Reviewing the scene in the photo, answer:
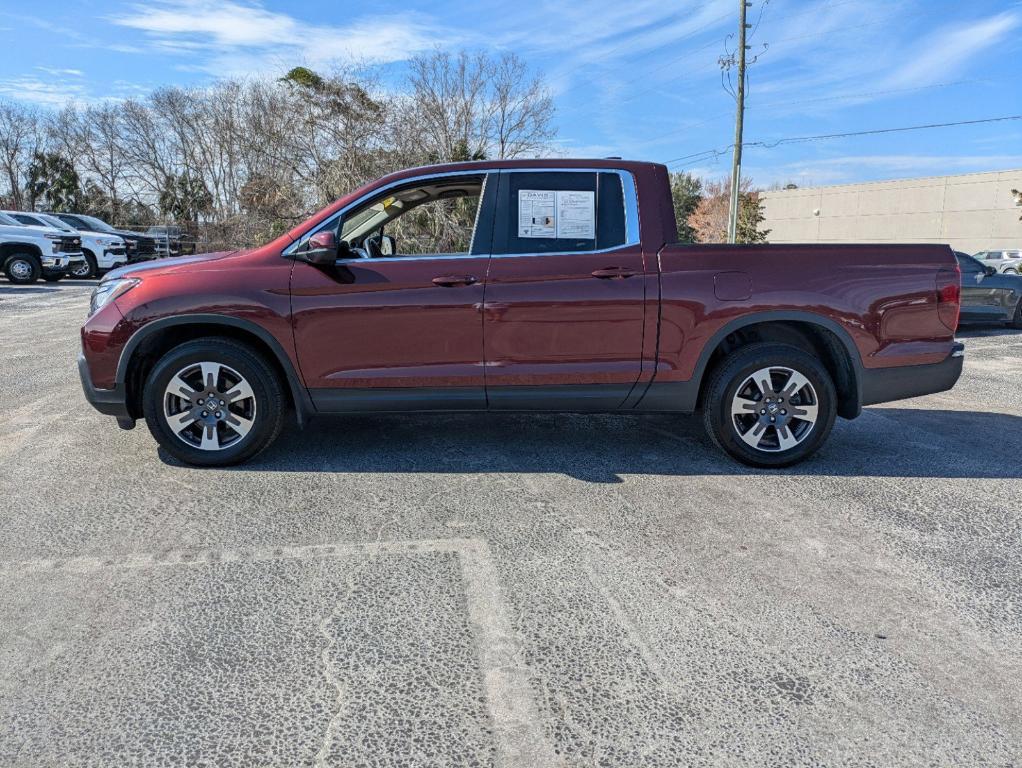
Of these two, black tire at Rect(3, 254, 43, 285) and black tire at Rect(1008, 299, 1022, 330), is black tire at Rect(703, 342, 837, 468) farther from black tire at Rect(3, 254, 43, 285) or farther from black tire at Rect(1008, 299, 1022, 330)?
black tire at Rect(3, 254, 43, 285)

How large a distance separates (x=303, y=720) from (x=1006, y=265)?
35.7 metres

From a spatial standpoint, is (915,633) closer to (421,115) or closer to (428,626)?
(428,626)

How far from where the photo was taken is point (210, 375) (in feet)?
14.6

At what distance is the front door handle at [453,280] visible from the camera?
4.36 m

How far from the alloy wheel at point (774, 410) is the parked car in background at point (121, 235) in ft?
80.1

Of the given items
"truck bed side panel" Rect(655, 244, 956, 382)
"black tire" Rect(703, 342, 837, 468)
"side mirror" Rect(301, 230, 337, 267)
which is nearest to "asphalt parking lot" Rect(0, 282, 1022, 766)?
"black tire" Rect(703, 342, 837, 468)

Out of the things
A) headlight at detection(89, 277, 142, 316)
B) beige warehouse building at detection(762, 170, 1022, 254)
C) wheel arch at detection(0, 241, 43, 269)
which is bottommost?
headlight at detection(89, 277, 142, 316)

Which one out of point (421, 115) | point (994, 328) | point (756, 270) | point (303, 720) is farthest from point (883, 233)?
point (303, 720)

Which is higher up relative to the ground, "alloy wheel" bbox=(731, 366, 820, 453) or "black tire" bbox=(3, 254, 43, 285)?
"black tire" bbox=(3, 254, 43, 285)

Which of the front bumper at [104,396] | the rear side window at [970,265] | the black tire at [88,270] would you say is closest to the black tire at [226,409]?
the front bumper at [104,396]

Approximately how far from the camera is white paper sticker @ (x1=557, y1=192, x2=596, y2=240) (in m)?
4.48

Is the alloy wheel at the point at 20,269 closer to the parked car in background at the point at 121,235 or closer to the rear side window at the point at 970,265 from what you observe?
the parked car in background at the point at 121,235

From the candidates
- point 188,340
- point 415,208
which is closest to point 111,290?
point 188,340

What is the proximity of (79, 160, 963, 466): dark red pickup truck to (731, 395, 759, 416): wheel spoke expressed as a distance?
0.03 feet
